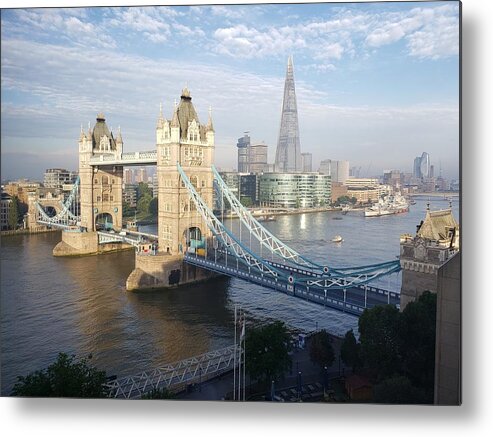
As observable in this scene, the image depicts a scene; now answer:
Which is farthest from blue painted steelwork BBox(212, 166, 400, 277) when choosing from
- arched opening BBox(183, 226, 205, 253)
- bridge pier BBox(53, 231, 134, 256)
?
bridge pier BBox(53, 231, 134, 256)

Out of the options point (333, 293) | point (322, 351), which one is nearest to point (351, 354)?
point (322, 351)

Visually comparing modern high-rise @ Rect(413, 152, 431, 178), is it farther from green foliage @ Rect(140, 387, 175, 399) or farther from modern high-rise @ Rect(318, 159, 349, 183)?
green foliage @ Rect(140, 387, 175, 399)

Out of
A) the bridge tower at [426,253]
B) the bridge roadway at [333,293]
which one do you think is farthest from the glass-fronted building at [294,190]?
the bridge tower at [426,253]

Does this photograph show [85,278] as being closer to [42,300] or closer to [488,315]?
[42,300]

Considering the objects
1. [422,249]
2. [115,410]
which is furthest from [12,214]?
[422,249]

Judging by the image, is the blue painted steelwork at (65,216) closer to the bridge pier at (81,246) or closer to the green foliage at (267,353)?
the bridge pier at (81,246)

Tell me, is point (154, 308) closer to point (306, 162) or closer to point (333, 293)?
point (333, 293)
